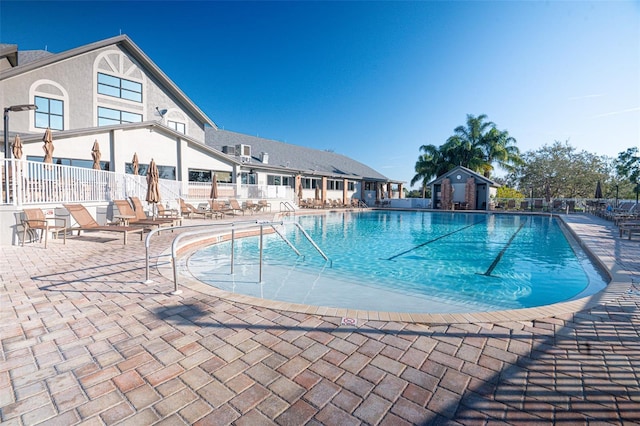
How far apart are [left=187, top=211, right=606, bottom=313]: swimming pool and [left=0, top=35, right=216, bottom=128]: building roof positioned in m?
16.2

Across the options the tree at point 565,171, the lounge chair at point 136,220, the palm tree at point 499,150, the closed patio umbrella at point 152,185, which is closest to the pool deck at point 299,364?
the lounge chair at point 136,220

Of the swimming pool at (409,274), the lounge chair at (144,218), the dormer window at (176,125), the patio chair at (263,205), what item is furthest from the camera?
the dormer window at (176,125)

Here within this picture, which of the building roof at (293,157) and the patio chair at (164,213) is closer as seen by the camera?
the patio chair at (164,213)

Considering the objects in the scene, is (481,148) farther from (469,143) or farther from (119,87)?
(119,87)

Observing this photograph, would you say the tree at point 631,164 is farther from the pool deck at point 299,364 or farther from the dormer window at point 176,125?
the dormer window at point 176,125

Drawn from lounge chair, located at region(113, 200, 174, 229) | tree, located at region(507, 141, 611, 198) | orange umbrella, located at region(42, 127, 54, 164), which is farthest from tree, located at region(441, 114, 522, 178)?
orange umbrella, located at region(42, 127, 54, 164)

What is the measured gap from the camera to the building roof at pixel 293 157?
87.2ft

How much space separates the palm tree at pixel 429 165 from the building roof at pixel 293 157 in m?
4.60

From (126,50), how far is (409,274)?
2290cm

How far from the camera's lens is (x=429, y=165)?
3512 centimetres

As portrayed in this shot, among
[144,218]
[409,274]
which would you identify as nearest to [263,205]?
[144,218]

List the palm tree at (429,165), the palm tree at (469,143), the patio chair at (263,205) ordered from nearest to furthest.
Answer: the patio chair at (263,205) → the palm tree at (469,143) → the palm tree at (429,165)

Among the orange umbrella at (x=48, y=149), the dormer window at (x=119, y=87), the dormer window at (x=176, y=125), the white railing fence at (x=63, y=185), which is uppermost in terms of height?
the dormer window at (x=119, y=87)

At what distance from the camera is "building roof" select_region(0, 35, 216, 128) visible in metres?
16.2
